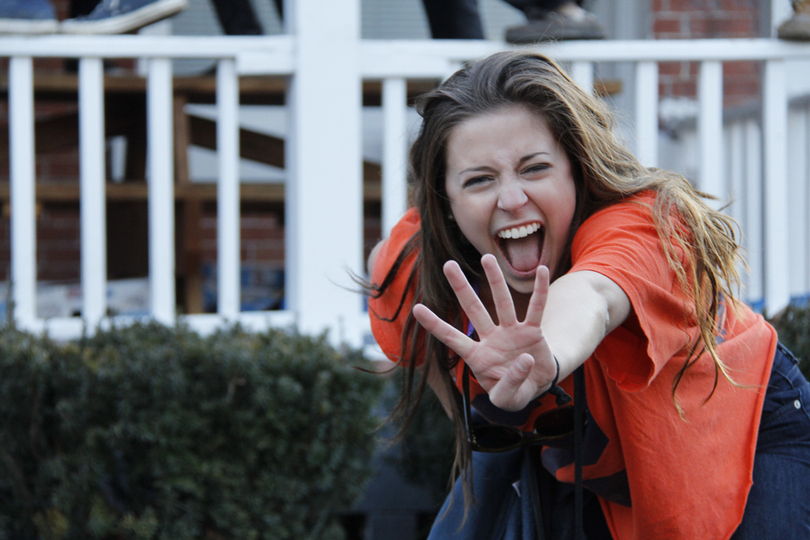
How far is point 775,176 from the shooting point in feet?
10.4

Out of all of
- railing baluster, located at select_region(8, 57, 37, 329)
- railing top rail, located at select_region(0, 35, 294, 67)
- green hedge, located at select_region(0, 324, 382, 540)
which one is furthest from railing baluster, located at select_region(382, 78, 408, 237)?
railing baluster, located at select_region(8, 57, 37, 329)

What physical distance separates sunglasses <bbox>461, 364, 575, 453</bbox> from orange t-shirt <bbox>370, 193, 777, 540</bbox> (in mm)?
35

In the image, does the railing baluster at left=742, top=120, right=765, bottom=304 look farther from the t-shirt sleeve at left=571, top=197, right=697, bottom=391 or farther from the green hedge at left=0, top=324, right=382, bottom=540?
the t-shirt sleeve at left=571, top=197, right=697, bottom=391

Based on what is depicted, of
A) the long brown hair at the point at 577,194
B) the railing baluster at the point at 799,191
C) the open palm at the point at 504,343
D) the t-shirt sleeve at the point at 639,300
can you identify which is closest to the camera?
the open palm at the point at 504,343

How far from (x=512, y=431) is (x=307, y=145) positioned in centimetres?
169

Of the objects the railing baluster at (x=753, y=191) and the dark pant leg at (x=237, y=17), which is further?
the railing baluster at (x=753, y=191)

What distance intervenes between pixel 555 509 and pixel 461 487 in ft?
0.74

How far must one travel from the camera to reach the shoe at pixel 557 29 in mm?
3143

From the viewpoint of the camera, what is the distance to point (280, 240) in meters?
5.67

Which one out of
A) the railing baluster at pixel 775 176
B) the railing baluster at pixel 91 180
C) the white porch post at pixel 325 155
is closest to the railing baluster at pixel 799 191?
the railing baluster at pixel 775 176

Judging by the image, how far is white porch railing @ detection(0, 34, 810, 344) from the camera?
2.92m

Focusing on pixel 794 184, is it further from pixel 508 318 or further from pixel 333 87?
pixel 508 318

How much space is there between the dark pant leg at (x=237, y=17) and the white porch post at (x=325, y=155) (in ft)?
2.89

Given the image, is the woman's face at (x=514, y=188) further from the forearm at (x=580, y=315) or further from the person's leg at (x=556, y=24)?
the person's leg at (x=556, y=24)
